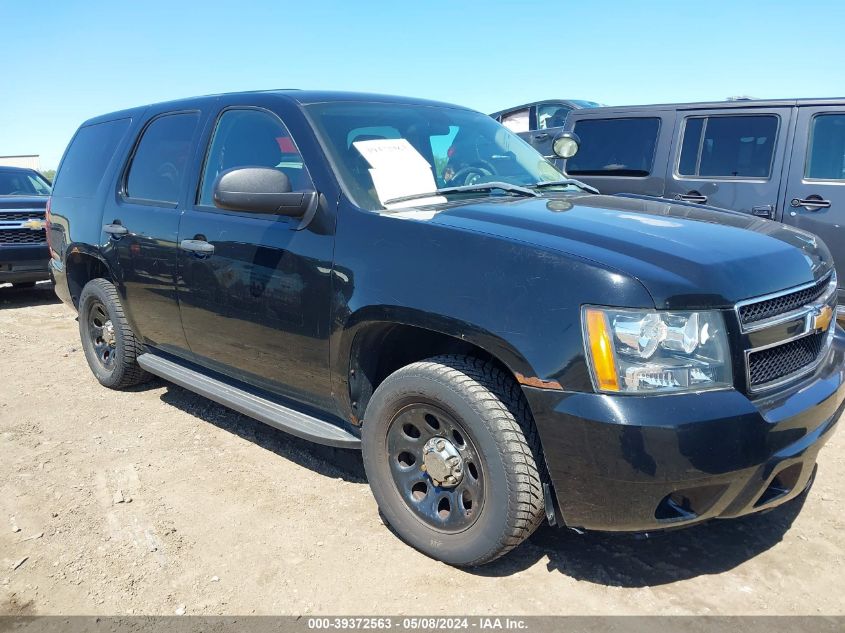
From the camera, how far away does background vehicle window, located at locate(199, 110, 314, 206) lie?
312 centimetres

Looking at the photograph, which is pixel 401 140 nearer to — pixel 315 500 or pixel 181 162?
pixel 181 162

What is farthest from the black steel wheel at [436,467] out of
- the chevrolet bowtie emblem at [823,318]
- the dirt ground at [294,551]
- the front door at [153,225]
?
the front door at [153,225]

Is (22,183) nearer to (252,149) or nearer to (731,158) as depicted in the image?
(252,149)

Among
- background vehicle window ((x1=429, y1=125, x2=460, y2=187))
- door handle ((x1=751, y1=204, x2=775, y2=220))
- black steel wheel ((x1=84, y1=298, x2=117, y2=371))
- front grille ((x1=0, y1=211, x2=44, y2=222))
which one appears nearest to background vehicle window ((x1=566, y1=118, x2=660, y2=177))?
door handle ((x1=751, y1=204, x2=775, y2=220))

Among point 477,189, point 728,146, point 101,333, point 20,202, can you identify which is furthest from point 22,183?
point 728,146

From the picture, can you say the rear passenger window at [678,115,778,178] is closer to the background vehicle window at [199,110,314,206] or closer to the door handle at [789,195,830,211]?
the door handle at [789,195,830,211]

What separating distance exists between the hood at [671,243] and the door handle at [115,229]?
2361 millimetres

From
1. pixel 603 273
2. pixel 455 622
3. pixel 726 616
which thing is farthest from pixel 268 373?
pixel 726 616

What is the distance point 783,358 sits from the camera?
2352 mm

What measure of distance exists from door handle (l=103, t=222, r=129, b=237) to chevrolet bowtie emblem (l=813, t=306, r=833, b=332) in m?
3.65

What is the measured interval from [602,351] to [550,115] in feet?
32.4

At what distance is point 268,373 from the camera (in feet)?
10.7

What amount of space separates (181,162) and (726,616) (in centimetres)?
344

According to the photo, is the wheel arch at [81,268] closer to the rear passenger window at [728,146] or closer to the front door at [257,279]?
the front door at [257,279]
